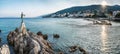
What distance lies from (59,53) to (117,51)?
54.4 feet

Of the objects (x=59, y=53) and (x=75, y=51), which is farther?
(x=75, y=51)

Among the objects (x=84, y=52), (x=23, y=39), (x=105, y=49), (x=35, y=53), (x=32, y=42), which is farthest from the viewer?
(x=105, y=49)

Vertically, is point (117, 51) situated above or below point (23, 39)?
below

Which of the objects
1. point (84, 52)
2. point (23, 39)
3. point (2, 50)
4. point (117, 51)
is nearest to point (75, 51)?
point (84, 52)

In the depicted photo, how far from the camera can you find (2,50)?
1446 inches

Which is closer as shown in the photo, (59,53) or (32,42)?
(32,42)

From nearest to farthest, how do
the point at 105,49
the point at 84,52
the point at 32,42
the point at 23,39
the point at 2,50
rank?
the point at 2,50, the point at 32,42, the point at 23,39, the point at 84,52, the point at 105,49

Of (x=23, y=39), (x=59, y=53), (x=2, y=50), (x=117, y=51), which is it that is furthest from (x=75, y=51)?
(x=2, y=50)

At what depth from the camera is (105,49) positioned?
64062 mm

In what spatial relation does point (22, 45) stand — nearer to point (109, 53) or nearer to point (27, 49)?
point (27, 49)

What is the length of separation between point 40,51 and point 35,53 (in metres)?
1.13

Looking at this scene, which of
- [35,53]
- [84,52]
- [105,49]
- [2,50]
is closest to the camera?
[2,50]

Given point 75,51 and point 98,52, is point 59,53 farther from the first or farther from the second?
point 98,52

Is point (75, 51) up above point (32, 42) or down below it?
below
